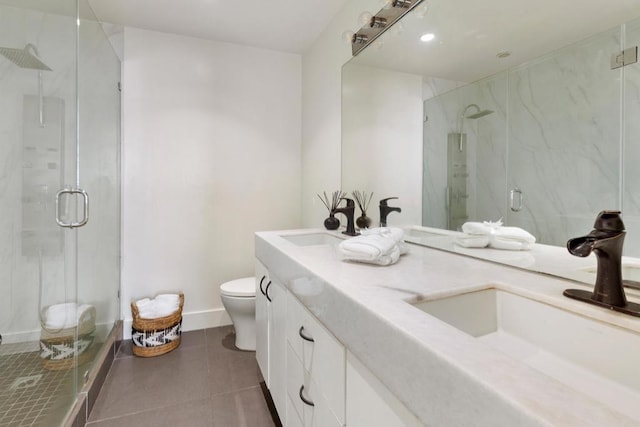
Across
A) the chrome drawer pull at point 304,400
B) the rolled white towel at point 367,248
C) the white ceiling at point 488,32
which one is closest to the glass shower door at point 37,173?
the chrome drawer pull at point 304,400

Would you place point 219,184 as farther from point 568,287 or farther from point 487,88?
point 568,287

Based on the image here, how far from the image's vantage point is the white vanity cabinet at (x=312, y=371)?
0.78 m

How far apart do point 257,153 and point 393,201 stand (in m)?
1.52

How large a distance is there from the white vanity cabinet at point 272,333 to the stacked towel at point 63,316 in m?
1.04

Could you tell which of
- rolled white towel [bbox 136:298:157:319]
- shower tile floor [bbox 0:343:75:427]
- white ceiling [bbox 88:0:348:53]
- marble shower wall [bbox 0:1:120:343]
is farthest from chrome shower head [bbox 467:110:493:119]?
rolled white towel [bbox 136:298:157:319]

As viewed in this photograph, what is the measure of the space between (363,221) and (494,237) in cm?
87

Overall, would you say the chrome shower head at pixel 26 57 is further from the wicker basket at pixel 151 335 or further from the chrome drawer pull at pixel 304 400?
the chrome drawer pull at pixel 304 400

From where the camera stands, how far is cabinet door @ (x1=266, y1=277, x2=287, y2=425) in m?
1.27

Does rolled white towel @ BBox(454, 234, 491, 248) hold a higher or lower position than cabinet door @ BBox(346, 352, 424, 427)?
higher

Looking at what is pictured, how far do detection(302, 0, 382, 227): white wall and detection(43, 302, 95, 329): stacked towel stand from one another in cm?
167

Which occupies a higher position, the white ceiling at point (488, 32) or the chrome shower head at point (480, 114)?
the white ceiling at point (488, 32)

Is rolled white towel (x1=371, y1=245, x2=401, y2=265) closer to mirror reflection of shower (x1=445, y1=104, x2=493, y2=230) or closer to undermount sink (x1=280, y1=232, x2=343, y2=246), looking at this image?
mirror reflection of shower (x1=445, y1=104, x2=493, y2=230)

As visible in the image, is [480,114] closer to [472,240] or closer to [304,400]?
[472,240]

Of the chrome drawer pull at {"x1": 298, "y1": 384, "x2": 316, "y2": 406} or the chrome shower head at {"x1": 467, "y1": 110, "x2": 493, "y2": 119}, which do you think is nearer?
the chrome drawer pull at {"x1": 298, "y1": 384, "x2": 316, "y2": 406}
